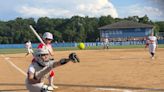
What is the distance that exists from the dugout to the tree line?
31.2 feet

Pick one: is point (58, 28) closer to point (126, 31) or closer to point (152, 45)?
point (126, 31)

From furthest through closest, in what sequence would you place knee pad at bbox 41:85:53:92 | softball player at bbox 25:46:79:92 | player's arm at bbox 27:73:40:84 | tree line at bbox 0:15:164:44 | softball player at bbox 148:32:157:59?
tree line at bbox 0:15:164:44, softball player at bbox 148:32:157:59, player's arm at bbox 27:73:40:84, softball player at bbox 25:46:79:92, knee pad at bbox 41:85:53:92

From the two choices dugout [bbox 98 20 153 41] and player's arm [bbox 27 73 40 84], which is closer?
player's arm [bbox 27 73 40 84]

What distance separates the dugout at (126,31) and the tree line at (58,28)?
9.52 meters

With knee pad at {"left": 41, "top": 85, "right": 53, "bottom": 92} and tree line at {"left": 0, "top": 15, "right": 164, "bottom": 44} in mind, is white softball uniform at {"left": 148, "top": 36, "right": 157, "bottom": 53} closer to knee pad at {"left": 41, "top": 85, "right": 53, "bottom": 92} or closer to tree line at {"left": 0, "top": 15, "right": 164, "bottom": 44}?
knee pad at {"left": 41, "top": 85, "right": 53, "bottom": 92}

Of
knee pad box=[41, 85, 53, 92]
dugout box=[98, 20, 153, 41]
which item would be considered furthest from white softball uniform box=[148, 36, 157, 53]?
dugout box=[98, 20, 153, 41]

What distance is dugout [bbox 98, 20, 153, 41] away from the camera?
98.4 m

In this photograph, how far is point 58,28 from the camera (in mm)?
122125

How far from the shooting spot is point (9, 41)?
111 meters

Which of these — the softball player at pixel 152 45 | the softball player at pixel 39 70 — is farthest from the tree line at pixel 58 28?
the softball player at pixel 39 70

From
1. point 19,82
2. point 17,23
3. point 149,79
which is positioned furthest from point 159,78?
point 17,23

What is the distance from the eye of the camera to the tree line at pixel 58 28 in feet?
361

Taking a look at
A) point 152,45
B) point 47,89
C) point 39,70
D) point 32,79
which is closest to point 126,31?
point 152,45

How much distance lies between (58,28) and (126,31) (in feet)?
88.4
